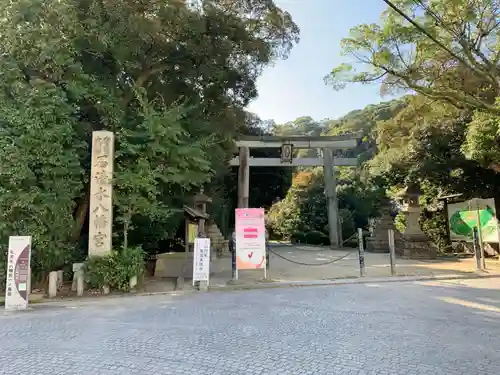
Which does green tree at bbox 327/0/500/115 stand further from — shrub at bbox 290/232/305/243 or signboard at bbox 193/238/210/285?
shrub at bbox 290/232/305/243

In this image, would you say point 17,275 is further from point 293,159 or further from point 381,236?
point 293,159

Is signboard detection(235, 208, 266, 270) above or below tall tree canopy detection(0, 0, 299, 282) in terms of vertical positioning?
below

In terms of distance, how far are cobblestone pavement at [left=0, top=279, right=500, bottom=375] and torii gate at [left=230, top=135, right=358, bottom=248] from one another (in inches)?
478

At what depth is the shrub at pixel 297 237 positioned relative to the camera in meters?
25.8

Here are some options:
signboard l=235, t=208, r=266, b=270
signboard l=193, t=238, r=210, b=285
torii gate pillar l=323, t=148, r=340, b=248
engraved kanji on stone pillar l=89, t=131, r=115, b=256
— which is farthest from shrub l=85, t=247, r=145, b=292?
torii gate pillar l=323, t=148, r=340, b=248

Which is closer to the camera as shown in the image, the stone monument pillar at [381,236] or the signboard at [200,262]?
the signboard at [200,262]

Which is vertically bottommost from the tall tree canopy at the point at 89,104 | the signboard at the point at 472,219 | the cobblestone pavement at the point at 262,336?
the cobblestone pavement at the point at 262,336

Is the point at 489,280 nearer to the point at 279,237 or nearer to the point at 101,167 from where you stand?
the point at 101,167

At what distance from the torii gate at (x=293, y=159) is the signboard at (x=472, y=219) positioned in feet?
19.6

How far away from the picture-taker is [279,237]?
1275 inches

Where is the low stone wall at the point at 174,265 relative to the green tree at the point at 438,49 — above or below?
below

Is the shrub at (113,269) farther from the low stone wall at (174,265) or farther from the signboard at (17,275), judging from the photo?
the low stone wall at (174,265)

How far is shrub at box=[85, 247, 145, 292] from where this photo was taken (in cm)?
772

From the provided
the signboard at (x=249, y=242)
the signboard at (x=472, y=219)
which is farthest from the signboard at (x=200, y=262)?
the signboard at (x=472, y=219)
